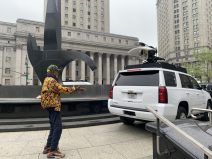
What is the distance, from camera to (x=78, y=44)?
247 feet

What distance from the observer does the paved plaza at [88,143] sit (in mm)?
4702

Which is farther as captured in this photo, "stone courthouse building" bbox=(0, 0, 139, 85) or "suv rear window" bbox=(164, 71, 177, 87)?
"stone courthouse building" bbox=(0, 0, 139, 85)

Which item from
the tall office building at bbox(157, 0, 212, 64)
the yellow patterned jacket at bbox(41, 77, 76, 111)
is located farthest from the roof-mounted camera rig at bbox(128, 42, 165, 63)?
the tall office building at bbox(157, 0, 212, 64)

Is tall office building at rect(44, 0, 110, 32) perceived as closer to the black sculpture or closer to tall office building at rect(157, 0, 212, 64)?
tall office building at rect(157, 0, 212, 64)

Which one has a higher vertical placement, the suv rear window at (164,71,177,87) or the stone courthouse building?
the stone courthouse building

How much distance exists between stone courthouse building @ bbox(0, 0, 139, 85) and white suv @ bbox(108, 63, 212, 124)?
55.8 metres

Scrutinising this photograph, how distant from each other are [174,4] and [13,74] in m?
79.7

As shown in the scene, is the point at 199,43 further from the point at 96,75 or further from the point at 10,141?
the point at 10,141

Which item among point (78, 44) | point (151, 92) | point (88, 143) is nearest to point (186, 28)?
point (78, 44)

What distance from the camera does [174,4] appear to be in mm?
102062

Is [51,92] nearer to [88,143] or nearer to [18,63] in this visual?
[88,143]

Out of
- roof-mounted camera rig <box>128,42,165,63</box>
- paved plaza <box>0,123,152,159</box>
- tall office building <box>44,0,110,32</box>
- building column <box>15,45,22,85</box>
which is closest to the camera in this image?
paved plaza <box>0,123,152,159</box>

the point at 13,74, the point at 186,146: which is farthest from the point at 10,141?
the point at 13,74

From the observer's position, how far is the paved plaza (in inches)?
185
